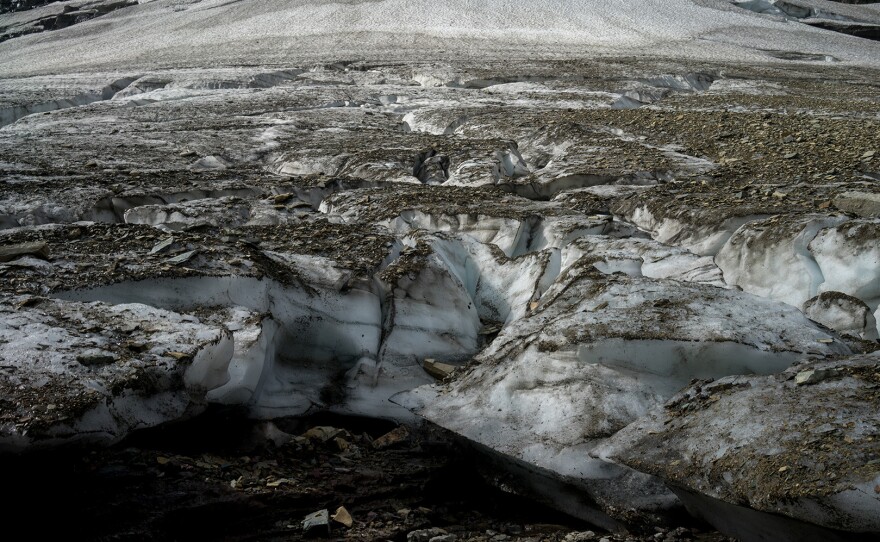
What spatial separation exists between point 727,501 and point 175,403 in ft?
7.29

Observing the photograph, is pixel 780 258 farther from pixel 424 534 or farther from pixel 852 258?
pixel 424 534

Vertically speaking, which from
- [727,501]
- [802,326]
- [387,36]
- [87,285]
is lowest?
[727,501]

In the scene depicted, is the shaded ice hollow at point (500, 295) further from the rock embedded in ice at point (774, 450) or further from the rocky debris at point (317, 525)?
the rocky debris at point (317, 525)

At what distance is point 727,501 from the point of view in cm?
264

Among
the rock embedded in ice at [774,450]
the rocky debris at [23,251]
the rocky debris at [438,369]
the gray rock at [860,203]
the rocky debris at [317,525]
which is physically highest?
the rocky debris at [23,251]

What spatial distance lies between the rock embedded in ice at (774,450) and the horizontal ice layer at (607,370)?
17cm

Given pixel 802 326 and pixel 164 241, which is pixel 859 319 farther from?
pixel 164 241

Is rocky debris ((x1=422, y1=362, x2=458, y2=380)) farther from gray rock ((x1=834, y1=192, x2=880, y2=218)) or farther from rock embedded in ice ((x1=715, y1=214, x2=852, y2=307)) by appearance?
gray rock ((x1=834, y1=192, x2=880, y2=218))

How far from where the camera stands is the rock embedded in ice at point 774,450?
2436 mm

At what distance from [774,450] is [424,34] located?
18.9 meters

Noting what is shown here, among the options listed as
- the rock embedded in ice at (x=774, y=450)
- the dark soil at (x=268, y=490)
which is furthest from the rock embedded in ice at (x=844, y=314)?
the dark soil at (x=268, y=490)

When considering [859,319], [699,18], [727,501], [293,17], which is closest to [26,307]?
[727,501]

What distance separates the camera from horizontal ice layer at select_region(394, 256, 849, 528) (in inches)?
126

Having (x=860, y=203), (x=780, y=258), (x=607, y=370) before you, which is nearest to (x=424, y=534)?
(x=607, y=370)
